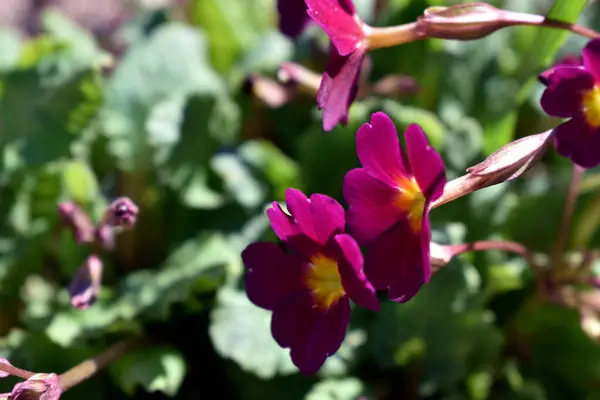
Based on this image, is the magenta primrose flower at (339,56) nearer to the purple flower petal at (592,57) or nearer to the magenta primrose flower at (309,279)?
the magenta primrose flower at (309,279)

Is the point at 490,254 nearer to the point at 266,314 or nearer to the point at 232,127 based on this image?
the point at 266,314

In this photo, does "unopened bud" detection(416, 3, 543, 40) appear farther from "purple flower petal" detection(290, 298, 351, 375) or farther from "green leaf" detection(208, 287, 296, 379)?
"green leaf" detection(208, 287, 296, 379)

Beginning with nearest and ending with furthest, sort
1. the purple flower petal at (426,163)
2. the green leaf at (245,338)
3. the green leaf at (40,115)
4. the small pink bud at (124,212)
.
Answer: the purple flower petal at (426,163)
the small pink bud at (124,212)
the green leaf at (245,338)
the green leaf at (40,115)

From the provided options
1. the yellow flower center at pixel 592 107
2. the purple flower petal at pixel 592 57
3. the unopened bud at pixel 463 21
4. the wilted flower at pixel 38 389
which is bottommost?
the wilted flower at pixel 38 389

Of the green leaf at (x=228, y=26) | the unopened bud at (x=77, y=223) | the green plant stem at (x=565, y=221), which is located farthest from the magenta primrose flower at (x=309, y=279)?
the green leaf at (x=228, y=26)

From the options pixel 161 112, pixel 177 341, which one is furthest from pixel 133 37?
pixel 177 341
